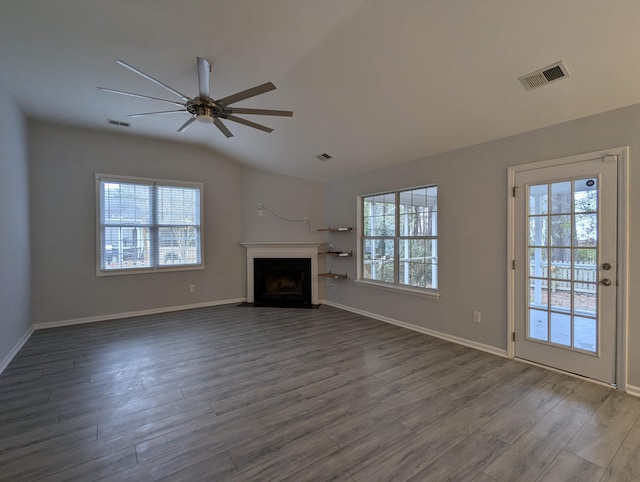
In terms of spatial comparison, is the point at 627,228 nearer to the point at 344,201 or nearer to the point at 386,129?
the point at 386,129

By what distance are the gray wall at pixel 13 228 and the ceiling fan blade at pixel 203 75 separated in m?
2.52

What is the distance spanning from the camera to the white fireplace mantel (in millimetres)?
6023

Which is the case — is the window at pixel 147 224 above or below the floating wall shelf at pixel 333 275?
above

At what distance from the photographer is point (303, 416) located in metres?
2.26

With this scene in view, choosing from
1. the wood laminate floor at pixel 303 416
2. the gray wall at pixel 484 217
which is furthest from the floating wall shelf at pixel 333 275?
the wood laminate floor at pixel 303 416

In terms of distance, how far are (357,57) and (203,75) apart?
4.42ft

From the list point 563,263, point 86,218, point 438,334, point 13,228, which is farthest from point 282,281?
point 563,263

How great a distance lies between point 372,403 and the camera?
95.9 inches

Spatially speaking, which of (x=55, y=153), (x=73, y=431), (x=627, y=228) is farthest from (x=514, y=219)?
(x=55, y=153)

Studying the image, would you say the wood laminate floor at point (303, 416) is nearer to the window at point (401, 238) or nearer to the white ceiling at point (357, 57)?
the window at point (401, 238)

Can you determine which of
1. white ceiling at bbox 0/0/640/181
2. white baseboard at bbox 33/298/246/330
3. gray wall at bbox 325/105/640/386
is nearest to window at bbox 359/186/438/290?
gray wall at bbox 325/105/640/386

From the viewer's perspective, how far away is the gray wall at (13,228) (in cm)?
322

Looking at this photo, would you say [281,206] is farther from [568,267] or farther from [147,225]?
[568,267]

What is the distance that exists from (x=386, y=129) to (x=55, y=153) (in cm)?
483
